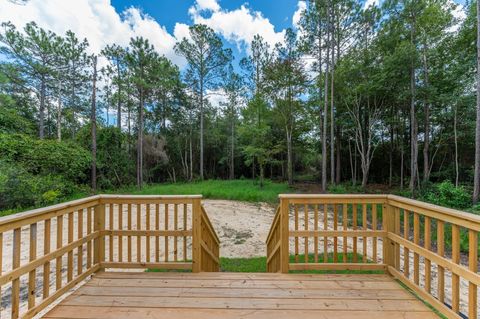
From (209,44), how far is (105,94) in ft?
31.6

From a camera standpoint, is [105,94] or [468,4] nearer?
[468,4]

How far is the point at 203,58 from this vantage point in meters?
15.8

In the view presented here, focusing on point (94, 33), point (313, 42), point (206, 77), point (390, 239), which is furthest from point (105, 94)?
point (390, 239)

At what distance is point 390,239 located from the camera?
230cm

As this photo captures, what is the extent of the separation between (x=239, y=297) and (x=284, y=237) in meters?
0.76

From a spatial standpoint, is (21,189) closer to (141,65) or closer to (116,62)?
(141,65)

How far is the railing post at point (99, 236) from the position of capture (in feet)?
7.77

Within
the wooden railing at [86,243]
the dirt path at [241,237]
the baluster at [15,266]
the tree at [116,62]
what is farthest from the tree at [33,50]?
the baluster at [15,266]

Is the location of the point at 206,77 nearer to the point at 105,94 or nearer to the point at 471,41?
the point at 105,94

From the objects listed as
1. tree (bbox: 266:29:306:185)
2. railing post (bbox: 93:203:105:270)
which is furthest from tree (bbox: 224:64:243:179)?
railing post (bbox: 93:203:105:270)

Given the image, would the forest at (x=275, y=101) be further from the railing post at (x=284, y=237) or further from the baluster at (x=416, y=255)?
the railing post at (x=284, y=237)

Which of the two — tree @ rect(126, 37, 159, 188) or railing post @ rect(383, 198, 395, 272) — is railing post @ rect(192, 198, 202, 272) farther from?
tree @ rect(126, 37, 159, 188)

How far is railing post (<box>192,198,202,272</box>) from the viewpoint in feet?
7.55

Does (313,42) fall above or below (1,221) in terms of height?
above
